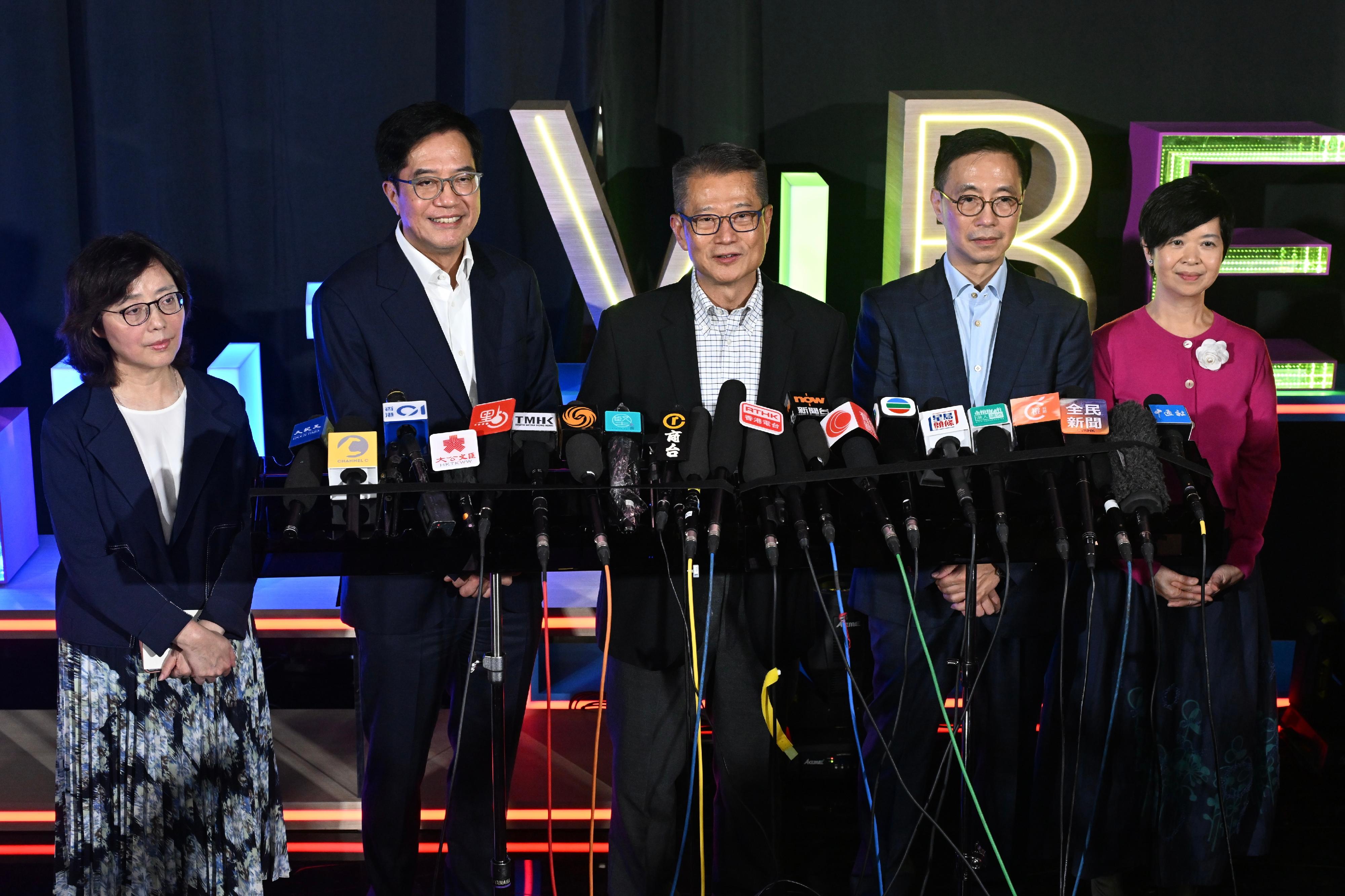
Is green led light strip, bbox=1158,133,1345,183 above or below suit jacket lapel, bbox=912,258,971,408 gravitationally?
above

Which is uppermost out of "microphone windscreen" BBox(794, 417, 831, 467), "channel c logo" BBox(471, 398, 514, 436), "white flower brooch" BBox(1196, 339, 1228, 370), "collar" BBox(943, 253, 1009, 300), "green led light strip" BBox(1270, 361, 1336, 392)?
"collar" BBox(943, 253, 1009, 300)

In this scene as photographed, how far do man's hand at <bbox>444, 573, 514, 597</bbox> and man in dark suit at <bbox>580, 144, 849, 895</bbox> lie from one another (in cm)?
24

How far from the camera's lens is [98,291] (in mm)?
2637

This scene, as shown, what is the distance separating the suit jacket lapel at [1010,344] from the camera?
281cm

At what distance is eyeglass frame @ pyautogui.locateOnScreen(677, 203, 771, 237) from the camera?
2.66 m

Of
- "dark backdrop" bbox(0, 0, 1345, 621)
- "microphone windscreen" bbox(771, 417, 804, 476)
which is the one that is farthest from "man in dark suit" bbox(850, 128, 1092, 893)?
"dark backdrop" bbox(0, 0, 1345, 621)

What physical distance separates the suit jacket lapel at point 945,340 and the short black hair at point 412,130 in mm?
1136

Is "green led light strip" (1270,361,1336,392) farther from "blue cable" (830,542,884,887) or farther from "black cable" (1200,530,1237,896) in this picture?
"blue cable" (830,542,884,887)

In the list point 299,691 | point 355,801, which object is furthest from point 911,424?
point 299,691

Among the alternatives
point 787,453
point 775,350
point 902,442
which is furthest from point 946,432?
point 775,350

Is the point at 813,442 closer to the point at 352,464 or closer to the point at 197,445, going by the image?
the point at 352,464

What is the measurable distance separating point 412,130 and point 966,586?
1.65 meters

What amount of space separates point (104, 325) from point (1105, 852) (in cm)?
270

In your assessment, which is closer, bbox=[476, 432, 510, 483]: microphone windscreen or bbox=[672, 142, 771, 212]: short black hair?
Answer: bbox=[476, 432, 510, 483]: microphone windscreen
